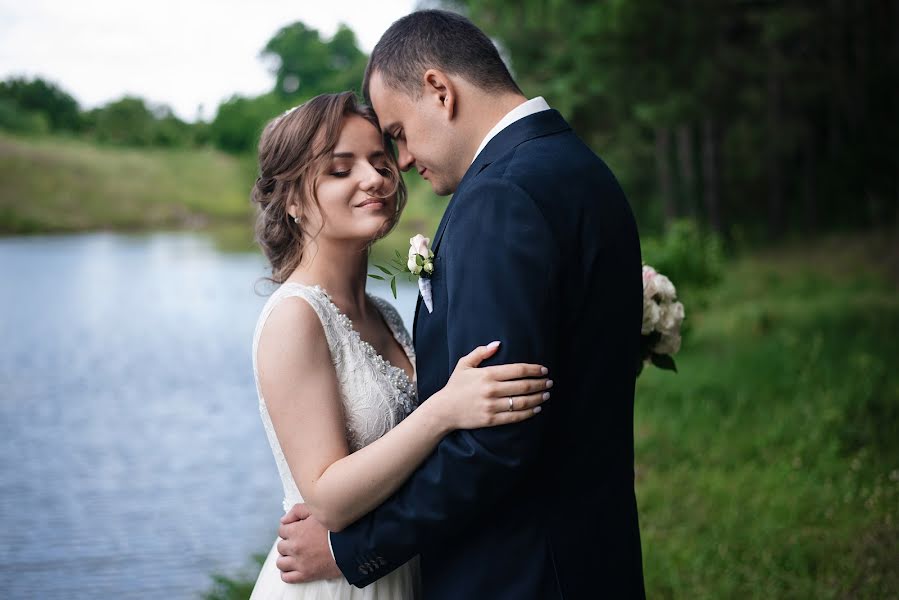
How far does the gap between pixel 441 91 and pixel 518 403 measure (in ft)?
2.45

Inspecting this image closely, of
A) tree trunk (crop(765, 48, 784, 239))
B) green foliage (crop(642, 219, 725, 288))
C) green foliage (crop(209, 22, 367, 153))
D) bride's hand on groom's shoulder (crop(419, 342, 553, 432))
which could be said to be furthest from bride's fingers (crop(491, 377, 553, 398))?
green foliage (crop(209, 22, 367, 153))

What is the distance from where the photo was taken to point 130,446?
427 inches

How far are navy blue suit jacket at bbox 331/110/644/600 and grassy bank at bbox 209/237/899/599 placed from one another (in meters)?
2.64

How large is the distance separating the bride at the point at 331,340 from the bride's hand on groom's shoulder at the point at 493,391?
4.6 inches

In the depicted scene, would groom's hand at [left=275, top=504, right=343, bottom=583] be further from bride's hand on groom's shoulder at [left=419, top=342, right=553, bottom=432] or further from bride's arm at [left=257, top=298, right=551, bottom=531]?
bride's hand on groom's shoulder at [left=419, top=342, right=553, bottom=432]

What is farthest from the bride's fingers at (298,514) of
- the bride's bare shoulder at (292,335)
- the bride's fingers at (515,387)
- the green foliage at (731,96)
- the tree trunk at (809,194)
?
the tree trunk at (809,194)

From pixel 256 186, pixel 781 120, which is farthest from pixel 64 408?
pixel 781 120

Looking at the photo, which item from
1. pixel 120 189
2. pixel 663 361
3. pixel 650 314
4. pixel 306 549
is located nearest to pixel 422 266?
pixel 306 549

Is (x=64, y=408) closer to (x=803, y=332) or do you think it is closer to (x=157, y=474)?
(x=157, y=474)

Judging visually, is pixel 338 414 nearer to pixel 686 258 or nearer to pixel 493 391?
pixel 493 391

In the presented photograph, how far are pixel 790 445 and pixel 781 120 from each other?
1657cm

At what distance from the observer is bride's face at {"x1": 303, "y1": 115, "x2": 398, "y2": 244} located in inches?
103

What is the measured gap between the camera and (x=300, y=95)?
65.0 meters

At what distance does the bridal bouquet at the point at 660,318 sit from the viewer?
2.97m
